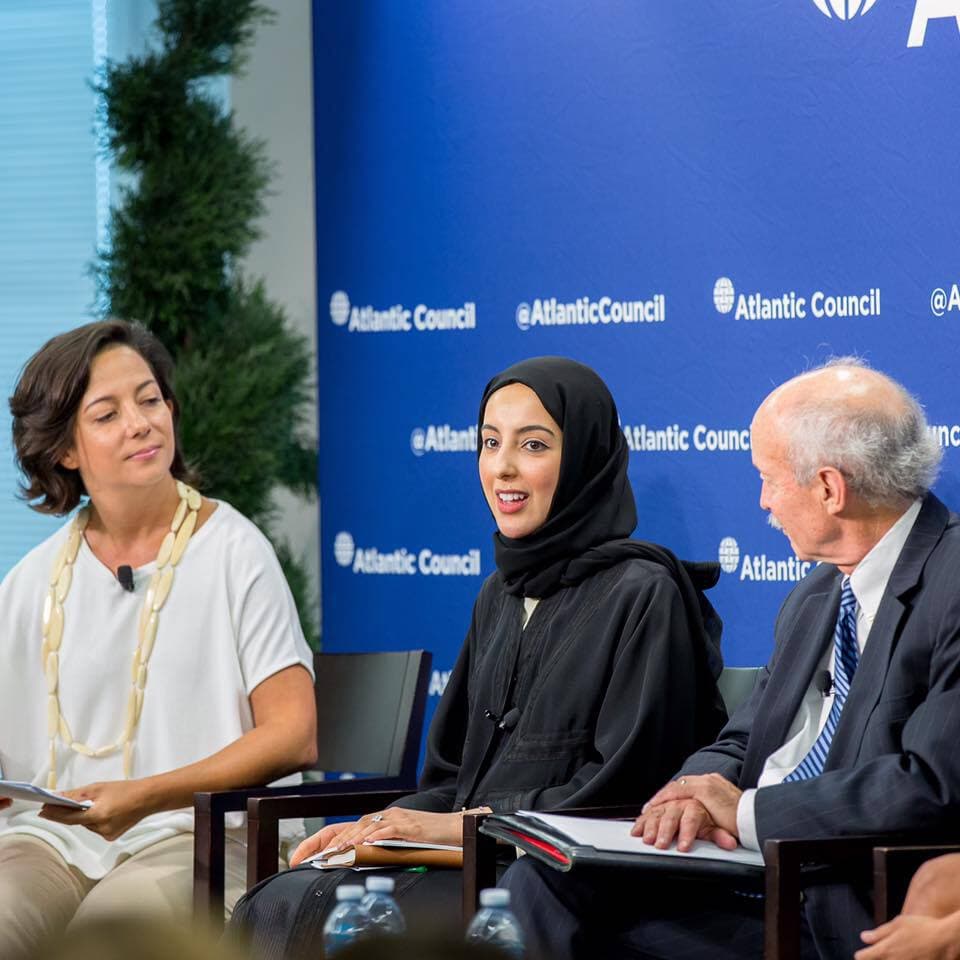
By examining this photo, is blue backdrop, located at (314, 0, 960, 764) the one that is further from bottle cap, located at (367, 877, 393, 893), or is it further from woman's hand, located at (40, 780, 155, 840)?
bottle cap, located at (367, 877, 393, 893)

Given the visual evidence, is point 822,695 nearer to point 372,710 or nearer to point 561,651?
point 561,651

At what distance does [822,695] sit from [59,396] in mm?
1877

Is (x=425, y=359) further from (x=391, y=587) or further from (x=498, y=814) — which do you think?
(x=498, y=814)

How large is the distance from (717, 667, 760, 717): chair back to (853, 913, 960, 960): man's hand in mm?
996

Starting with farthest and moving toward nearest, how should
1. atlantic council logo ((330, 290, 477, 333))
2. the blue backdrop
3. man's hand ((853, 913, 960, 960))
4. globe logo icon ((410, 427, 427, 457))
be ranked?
1. globe logo icon ((410, 427, 427, 457))
2. atlantic council logo ((330, 290, 477, 333))
3. the blue backdrop
4. man's hand ((853, 913, 960, 960))

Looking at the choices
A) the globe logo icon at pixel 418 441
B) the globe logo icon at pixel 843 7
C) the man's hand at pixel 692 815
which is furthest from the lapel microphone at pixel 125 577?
the globe logo icon at pixel 843 7

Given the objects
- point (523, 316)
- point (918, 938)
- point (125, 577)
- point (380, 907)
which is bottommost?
point (918, 938)

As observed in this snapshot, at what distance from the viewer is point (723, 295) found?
4.24m

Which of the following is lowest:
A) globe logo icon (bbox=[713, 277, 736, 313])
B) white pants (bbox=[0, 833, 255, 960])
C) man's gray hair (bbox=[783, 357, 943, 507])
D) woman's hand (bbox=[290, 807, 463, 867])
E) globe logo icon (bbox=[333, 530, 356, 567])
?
white pants (bbox=[0, 833, 255, 960])

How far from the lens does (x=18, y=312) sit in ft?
18.4

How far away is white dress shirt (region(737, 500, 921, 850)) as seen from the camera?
9.21ft

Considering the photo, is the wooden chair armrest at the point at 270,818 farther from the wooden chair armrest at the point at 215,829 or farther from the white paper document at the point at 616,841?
the white paper document at the point at 616,841

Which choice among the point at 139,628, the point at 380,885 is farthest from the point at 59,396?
the point at 380,885

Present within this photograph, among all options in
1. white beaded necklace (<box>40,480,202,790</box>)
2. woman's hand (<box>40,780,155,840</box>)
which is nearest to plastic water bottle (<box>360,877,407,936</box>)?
woman's hand (<box>40,780,155,840</box>)
